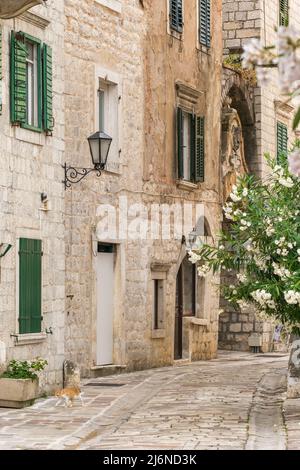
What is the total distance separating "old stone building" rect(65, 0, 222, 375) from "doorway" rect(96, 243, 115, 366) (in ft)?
0.11

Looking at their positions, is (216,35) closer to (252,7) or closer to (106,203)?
(252,7)

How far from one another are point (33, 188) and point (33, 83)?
5.09ft

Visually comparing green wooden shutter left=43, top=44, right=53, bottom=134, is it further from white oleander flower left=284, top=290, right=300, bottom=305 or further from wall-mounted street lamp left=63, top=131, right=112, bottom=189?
white oleander flower left=284, top=290, right=300, bottom=305

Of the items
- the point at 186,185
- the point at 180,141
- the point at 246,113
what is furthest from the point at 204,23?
the point at 246,113

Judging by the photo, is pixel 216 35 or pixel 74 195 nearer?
pixel 74 195

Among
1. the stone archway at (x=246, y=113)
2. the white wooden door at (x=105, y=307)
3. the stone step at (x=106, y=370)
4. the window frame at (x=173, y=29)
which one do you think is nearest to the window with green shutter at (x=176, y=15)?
the window frame at (x=173, y=29)

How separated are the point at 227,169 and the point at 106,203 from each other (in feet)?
25.6

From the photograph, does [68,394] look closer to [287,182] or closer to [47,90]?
[287,182]

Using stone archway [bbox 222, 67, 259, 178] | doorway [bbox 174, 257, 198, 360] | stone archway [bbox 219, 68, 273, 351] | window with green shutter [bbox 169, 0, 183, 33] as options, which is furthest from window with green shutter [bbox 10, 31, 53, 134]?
stone archway [bbox 222, 67, 259, 178]

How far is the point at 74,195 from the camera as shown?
19328 millimetres

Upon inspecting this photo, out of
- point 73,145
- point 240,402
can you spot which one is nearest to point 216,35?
point 73,145

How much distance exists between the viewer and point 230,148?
28188 mm

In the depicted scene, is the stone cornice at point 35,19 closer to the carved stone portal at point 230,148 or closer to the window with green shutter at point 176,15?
the window with green shutter at point 176,15

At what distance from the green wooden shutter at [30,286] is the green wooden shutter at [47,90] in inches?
68.8
